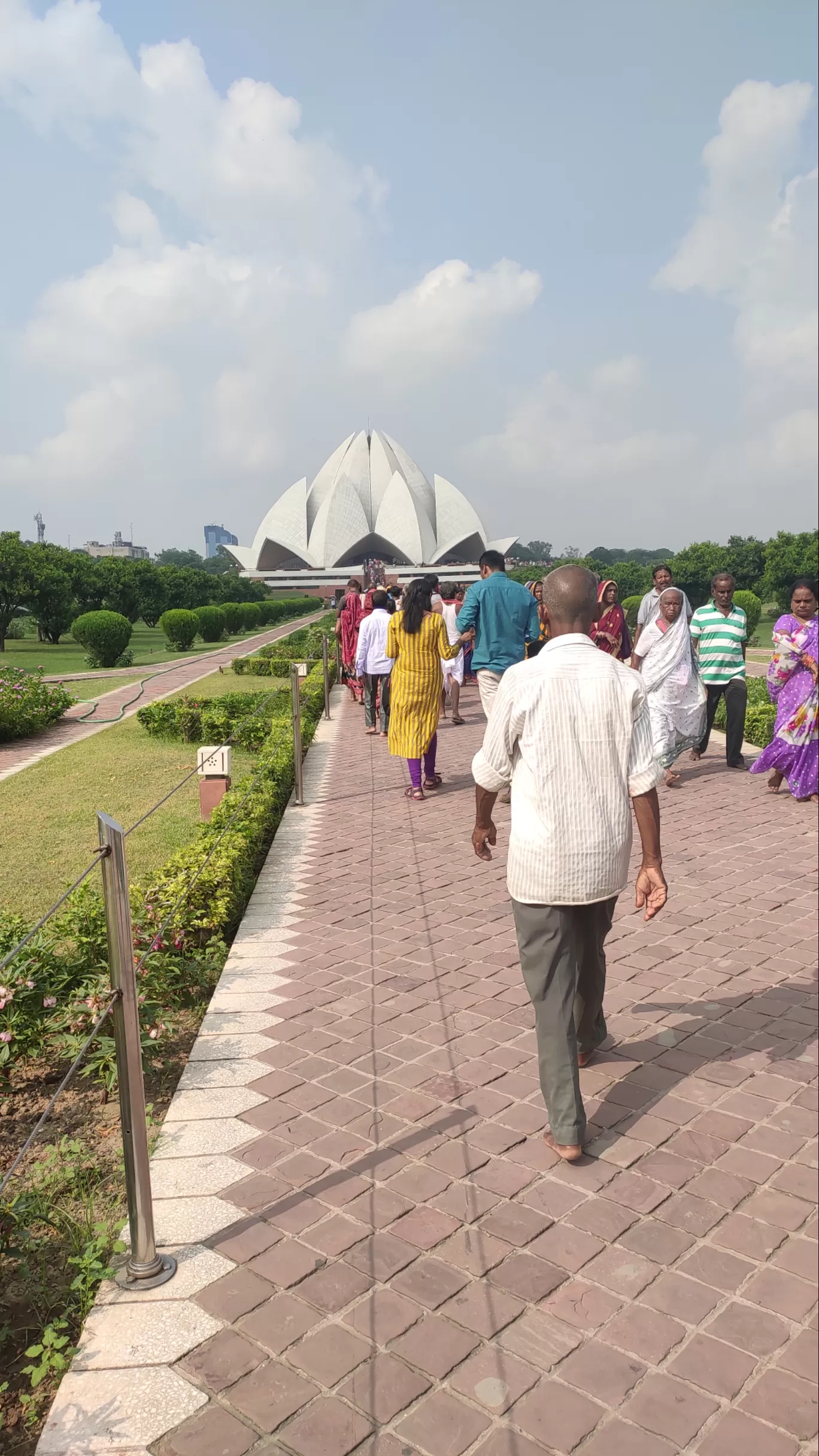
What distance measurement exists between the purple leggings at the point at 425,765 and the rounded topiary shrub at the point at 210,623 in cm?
1934

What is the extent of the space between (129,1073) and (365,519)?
6222 centimetres

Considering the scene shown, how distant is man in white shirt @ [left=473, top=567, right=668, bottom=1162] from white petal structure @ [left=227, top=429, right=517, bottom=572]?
59934 millimetres

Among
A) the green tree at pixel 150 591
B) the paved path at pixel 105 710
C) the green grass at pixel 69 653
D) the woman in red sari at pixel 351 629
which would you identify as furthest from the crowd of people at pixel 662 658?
the green tree at pixel 150 591

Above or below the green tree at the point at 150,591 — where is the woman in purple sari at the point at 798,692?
below

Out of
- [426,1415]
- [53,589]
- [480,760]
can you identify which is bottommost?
[426,1415]

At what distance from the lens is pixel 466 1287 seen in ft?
6.11

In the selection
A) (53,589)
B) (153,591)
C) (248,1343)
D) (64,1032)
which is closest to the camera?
(248,1343)

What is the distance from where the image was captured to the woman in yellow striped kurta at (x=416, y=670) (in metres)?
5.93

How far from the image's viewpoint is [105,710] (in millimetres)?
10883

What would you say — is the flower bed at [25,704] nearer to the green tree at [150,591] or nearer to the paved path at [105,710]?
the paved path at [105,710]

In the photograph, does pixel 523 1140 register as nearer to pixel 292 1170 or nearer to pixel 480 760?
pixel 292 1170

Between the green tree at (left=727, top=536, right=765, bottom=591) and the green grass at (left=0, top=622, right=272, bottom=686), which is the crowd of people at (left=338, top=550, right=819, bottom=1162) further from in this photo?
the green tree at (left=727, top=536, right=765, bottom=591)

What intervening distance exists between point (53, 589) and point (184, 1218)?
20711 mm

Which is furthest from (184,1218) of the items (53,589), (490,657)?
(53,589)
